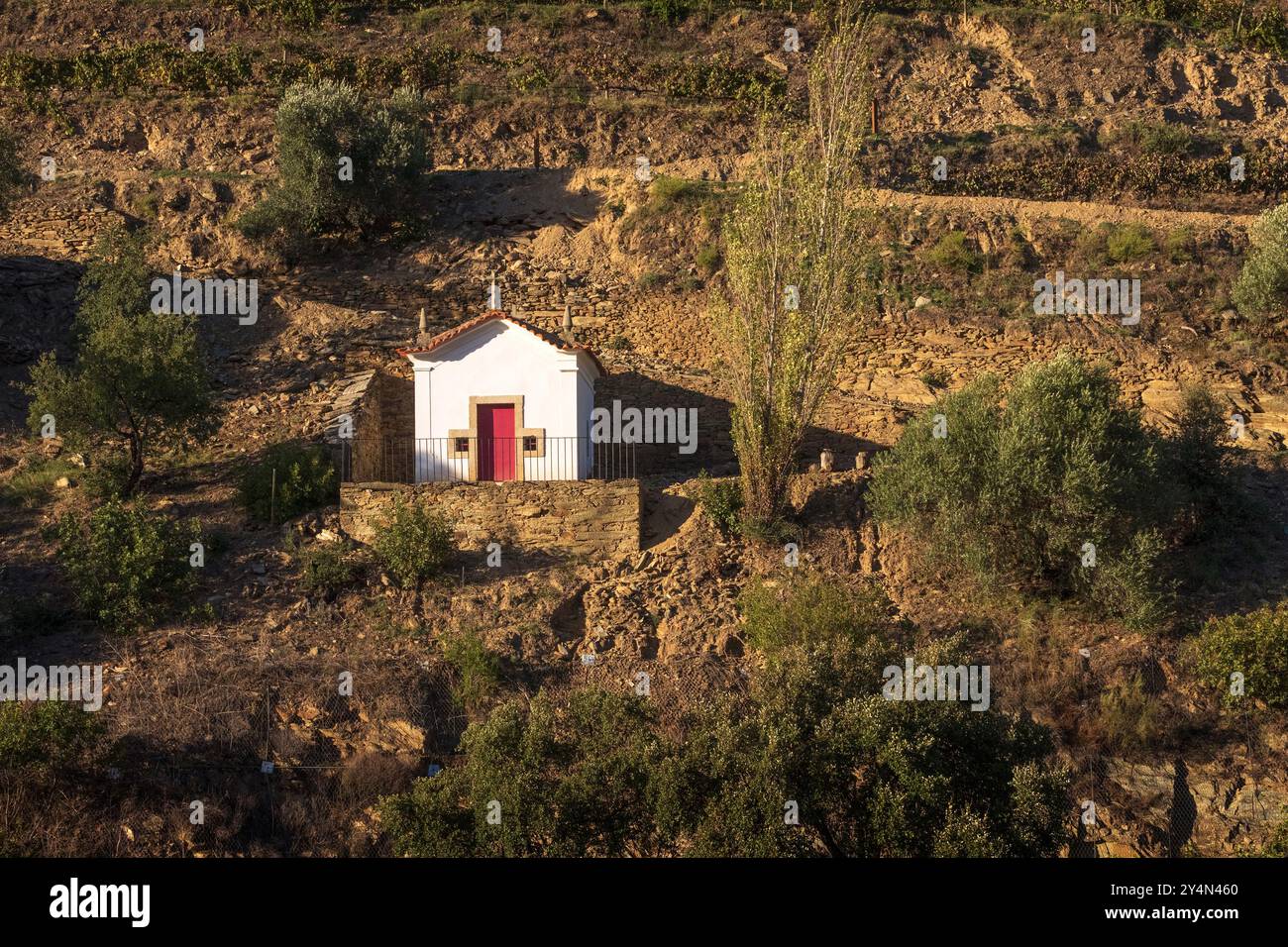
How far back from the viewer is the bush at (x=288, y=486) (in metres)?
25.5

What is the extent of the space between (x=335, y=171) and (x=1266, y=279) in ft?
70.4

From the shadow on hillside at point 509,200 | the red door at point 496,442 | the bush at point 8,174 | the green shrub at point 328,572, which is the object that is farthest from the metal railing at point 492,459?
the bush at point 8,174

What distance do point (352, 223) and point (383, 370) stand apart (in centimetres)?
807

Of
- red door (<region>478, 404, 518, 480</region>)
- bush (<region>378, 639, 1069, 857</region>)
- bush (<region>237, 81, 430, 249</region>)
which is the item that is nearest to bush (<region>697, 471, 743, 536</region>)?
red door (<region>478, 404, 518, 480</region>)

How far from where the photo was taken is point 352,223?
36875 mm

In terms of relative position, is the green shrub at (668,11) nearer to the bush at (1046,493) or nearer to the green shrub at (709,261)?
the green shrub at (709,261)

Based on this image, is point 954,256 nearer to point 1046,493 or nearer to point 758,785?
point 1046,493

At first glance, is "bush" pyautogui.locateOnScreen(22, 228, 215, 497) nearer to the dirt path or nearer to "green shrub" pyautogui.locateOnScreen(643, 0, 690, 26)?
the dirt path

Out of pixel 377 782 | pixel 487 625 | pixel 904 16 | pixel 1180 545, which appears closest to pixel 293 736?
pixel 377 782

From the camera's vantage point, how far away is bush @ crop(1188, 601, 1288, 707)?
2095cm

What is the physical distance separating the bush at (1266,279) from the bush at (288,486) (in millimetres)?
19382

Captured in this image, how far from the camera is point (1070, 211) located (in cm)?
3594
